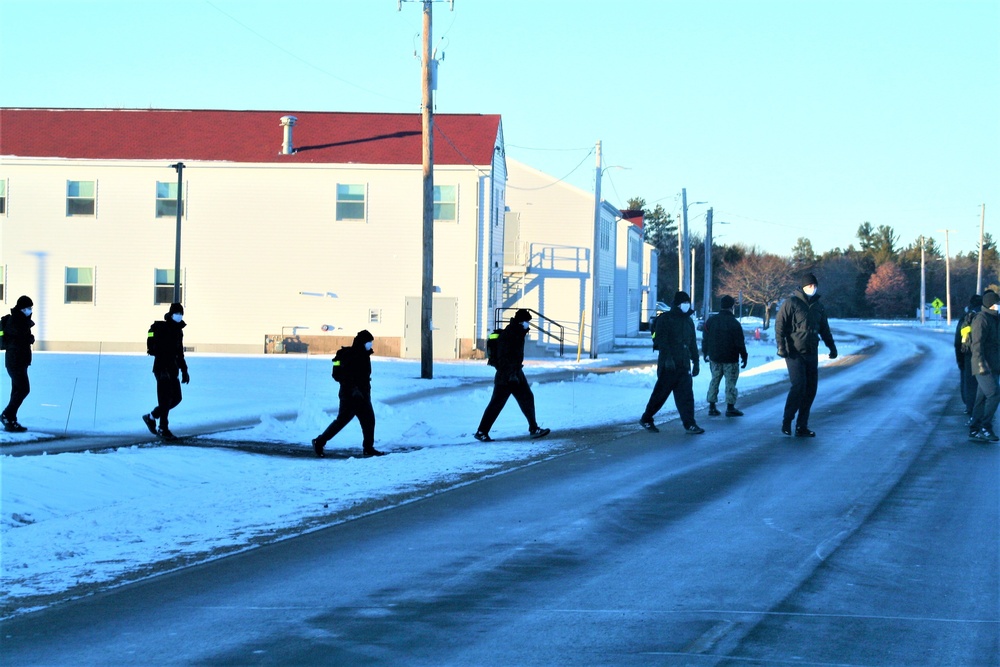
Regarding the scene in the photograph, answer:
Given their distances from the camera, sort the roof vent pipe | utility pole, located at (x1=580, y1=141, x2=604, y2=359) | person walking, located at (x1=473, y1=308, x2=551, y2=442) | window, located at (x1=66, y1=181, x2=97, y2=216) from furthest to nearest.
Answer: utility pole, located at (x1=580, y1=141, x2=604, y2=359) → the roof vent pipe → window, located at (x1=66, y1=181, x2=97, y2=216) → person walking, located at (x1=473, y1=308, x2=551, y2=442)

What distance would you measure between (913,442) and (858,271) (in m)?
108

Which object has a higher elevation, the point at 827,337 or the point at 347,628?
the point at 827,337

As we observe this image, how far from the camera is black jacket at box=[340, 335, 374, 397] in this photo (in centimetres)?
1405

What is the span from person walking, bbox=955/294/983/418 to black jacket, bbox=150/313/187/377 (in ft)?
33.2

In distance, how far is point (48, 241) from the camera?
37969 mm

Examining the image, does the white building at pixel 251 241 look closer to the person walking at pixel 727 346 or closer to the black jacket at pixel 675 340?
the person walking at pixel 727 346

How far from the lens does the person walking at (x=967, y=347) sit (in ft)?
49.5

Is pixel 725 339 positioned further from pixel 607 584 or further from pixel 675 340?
pixel 607 584

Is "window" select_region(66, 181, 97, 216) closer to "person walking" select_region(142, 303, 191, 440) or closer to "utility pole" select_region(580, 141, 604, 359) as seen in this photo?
"utility pole" select_region(580, 141, 604, 359)

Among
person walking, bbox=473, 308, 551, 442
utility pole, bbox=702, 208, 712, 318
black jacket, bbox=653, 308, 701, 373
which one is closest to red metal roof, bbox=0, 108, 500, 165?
utility pole, bbox=702, 208, 712, 318

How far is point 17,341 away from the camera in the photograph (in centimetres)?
1555

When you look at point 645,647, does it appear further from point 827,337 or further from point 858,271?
point 858,271

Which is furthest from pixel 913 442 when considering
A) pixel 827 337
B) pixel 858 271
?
pixel 858 271

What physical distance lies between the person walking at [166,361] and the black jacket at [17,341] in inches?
73.2
